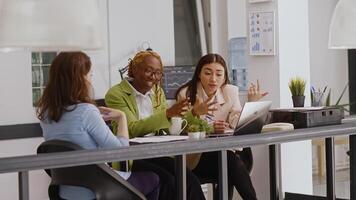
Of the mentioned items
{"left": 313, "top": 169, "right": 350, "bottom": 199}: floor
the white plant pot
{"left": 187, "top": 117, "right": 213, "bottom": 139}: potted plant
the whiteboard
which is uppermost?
the whiteboard

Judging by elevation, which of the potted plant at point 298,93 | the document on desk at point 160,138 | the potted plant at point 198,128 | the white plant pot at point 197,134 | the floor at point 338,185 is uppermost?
the potted plant at point 298,93

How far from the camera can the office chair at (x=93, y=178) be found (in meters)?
3.09

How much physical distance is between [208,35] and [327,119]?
3.86m

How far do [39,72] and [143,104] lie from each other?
74.1 inches

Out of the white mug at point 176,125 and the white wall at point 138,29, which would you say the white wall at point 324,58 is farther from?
the white mug at point 176,125

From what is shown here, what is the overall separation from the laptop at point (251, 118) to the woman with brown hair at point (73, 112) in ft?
1.94

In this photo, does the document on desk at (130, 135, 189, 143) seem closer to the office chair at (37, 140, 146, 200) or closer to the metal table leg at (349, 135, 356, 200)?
the office chair at (37, 140, 146, 200)

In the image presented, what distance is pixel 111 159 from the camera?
209 cm

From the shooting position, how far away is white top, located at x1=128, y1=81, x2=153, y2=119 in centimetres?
430

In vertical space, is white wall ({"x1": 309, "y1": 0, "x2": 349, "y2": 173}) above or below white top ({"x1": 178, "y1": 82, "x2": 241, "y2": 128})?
above

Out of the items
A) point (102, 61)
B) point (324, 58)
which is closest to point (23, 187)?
point (102, 61)

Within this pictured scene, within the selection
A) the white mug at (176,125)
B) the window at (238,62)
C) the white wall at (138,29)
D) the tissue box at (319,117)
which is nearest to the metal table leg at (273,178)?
the tissue box at (319,117)

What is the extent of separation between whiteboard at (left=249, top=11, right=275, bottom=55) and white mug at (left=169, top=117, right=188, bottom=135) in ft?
4.94

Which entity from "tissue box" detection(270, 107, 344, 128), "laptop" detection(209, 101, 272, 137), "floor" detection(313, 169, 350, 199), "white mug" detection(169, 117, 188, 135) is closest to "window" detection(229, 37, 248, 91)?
"floor" detection(313, 169, 350, 199)
